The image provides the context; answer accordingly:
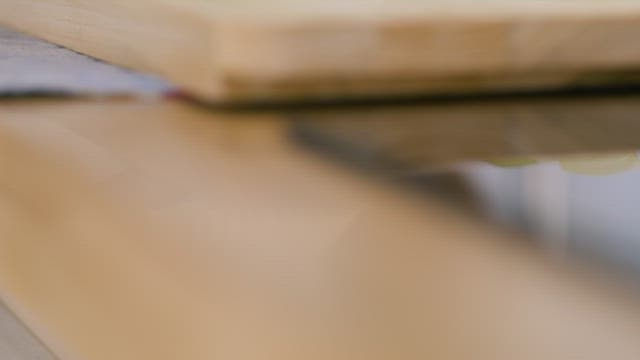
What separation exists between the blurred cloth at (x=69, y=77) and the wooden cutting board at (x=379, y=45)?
0.05 metres

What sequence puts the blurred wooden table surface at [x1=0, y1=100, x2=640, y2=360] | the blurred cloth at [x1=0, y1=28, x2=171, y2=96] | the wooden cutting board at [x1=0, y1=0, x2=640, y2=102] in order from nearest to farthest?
the blurred wooden table surface at [x1=0, y1=100, x2=640, y2=360] → the wooden cutting board at [x1=0, y1=0, x2=640, y2=102] → the blurred cloth at [x1=0, y1=28, x2=171, y2=96]

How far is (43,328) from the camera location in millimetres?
376

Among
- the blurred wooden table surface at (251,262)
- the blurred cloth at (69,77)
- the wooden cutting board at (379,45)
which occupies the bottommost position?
the blurred wooden table surface at (251,262)

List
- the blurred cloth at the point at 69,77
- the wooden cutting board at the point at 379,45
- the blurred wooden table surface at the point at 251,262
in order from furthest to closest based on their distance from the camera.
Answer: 1. the blurred cloth at the point at 69,77
2. the wooden cutting board at the point at 379,45
3. the blurred wooden table surface at the point at 251,262

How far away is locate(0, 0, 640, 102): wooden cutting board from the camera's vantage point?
0.41 meters

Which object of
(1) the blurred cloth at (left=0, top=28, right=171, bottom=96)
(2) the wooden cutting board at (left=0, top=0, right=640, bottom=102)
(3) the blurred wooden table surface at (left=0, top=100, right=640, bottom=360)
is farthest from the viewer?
(1) the blurred cloth at (left=0, top=28, right=171, bottom=96)

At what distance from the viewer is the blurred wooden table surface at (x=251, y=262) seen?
0.25 metres

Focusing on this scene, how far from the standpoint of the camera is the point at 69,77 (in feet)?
1.83

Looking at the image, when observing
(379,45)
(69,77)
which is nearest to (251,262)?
(379,45)

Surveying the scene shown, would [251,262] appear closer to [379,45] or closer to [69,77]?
[379,45]

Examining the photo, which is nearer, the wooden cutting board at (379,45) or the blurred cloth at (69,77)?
the wooden cutting board at (379,45)

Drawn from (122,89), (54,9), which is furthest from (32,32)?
(122,89)

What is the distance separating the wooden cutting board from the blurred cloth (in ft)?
0.15

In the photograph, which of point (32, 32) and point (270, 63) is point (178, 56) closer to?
point (270, 63)
